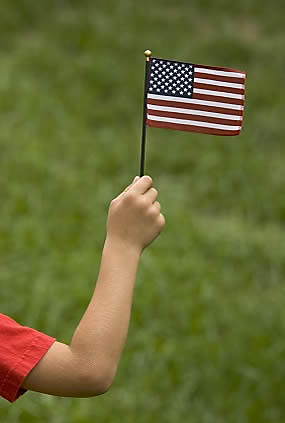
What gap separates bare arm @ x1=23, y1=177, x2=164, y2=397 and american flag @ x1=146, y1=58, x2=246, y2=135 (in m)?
0.42

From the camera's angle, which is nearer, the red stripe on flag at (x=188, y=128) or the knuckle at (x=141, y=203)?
the knuckle at (x=141, y=203)

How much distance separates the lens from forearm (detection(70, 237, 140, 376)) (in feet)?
5.57

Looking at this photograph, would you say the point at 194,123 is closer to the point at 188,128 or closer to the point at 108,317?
the point at 188,128

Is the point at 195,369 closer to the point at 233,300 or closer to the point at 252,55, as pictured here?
the point at 233,300

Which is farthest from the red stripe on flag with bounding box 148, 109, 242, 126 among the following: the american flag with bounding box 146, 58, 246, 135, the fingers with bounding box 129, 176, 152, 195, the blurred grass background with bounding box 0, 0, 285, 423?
the blurred grass background with bounding box 0, 0, 285, 423

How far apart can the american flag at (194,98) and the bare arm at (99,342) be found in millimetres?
418

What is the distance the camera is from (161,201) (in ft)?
19.2

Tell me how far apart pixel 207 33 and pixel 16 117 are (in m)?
2.74

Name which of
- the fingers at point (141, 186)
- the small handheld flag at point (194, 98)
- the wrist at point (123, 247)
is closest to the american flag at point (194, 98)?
the small handheld flag at point (194, 98)

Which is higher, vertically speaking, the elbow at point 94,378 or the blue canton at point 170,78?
the blue canton at point 170,78

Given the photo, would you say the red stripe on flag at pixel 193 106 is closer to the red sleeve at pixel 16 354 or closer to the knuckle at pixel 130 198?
the knuckle at pixel 130 198

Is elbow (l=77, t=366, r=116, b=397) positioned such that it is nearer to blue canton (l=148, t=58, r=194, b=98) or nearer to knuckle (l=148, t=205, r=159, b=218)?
knuckle (l=148, t=205, r=159, b=218)

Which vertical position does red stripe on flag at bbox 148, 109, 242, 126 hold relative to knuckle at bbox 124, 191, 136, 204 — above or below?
above

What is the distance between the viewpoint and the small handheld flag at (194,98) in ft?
6.73
